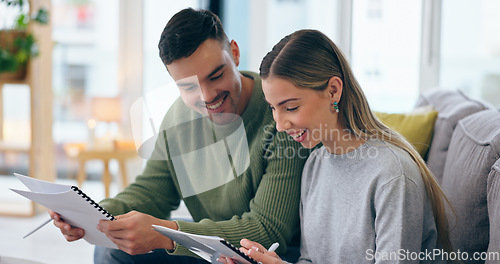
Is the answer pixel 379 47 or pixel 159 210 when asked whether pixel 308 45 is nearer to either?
pixel 159 210

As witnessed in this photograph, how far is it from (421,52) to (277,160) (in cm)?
244

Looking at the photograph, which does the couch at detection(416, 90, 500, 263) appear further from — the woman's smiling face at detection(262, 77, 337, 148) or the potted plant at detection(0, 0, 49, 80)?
the potted plant at detection(0, 0, 49, 80)

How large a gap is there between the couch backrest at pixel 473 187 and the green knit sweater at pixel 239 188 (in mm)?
384

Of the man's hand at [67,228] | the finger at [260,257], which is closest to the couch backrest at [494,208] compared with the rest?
the finger at [260,257]

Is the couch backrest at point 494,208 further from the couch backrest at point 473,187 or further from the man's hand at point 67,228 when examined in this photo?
the man's hand at point 67,228

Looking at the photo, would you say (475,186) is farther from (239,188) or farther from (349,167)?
(239,188)

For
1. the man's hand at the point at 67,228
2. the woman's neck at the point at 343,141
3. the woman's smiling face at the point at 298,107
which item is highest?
the woman's smiling face at the point at 298,107

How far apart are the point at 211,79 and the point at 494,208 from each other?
2.33 feet

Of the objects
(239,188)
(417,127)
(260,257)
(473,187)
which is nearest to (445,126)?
(417,127)

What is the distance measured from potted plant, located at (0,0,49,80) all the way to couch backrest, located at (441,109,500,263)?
2562 mm

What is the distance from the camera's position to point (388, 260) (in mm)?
981

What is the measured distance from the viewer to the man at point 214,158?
1208 millimetres

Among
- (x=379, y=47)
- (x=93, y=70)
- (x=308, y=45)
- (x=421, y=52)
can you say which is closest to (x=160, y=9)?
(x=93, y=70)

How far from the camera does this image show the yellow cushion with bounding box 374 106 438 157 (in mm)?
1559
